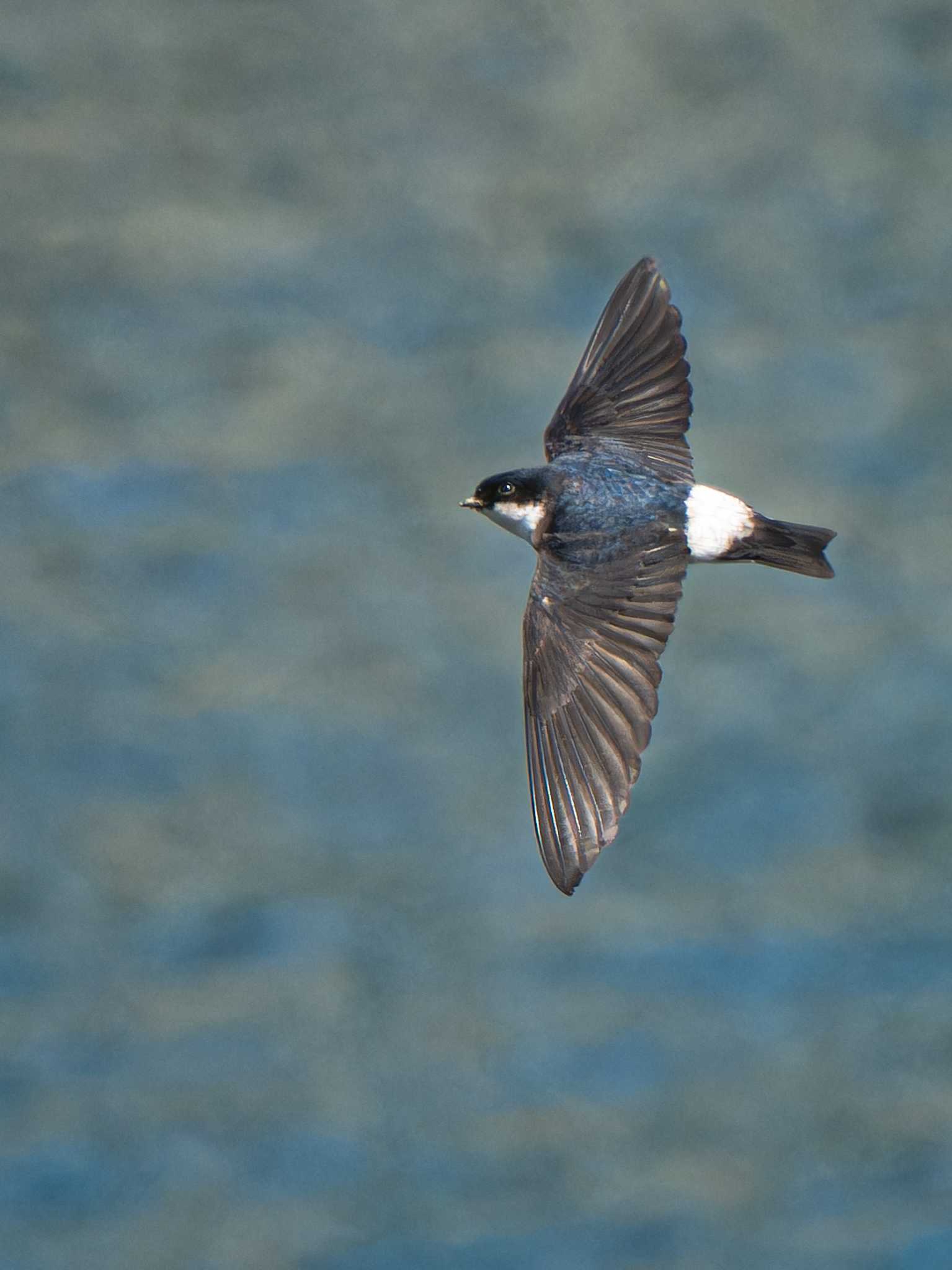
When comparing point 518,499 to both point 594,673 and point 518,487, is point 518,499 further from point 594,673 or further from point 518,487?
point 594,673

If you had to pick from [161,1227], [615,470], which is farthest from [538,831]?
[161,1227]

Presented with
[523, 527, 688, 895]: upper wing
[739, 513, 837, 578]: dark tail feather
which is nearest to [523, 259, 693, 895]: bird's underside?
[523, 527, 688, 895]: upper wing

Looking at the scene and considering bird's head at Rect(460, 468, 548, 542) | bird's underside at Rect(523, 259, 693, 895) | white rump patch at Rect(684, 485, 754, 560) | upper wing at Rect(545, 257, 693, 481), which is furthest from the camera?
upper wing at Rect(545, 257, 693, 481)

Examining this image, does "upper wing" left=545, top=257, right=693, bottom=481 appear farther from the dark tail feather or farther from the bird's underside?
the dark tail feather

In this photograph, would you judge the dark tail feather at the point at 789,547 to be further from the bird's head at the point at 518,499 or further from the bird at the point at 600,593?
the bird's head at the point at 518,499

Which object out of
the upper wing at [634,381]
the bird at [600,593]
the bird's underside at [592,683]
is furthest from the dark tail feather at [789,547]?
the upper wing at [634,381]

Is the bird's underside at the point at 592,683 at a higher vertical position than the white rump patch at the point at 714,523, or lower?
lower
